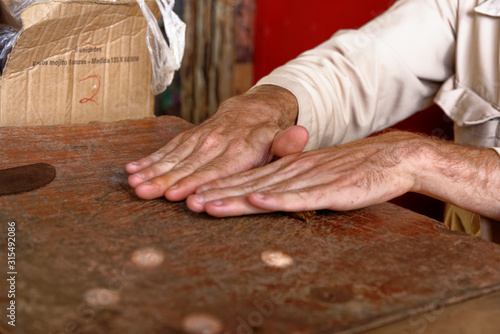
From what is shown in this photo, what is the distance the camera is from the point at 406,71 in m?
1.45

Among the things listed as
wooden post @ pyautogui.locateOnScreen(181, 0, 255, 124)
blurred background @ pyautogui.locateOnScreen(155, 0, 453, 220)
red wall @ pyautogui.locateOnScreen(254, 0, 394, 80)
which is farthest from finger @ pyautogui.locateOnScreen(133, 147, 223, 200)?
wooden post @ pyautogui.locateOnScreen(181, 0, 255, 124)

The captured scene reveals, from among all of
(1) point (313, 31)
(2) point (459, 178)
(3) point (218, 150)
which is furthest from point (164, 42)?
(1) point (313, 31)

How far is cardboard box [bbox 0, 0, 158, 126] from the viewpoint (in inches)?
45.1

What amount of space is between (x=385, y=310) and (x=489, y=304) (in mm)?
160

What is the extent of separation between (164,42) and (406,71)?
0.66 metres

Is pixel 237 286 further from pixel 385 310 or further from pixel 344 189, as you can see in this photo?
pixel 344 189

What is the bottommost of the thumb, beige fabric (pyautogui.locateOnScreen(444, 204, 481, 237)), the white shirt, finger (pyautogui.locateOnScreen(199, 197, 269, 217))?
beige fabric (pyautogui.locateOnScreen(444, 204, 481, 237))

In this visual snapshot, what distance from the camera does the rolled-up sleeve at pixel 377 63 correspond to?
141 cm

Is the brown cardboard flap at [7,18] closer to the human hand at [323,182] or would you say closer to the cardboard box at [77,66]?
the cardboard box at [77,66]

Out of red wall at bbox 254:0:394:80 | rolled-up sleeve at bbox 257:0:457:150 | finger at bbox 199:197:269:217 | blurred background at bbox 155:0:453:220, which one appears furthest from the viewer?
blurred background at bbox 155:0:453:220

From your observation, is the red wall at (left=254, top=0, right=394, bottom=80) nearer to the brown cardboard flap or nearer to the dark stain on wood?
the brown cardboard flap

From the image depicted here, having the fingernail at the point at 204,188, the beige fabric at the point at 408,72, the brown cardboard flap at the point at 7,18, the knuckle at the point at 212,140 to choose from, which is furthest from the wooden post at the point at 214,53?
the fingernail at the point at 204,188

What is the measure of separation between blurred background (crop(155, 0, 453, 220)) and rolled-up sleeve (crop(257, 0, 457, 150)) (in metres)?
0.88

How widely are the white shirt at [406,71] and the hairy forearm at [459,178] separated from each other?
41cm
